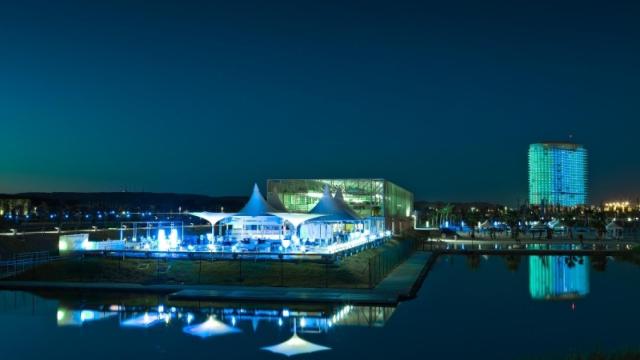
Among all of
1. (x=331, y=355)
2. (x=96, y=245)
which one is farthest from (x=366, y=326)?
(x=96, y=245)

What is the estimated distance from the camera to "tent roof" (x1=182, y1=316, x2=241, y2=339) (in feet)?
59.5

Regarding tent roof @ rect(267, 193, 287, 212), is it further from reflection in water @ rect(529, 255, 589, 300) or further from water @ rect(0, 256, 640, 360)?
water @ rect(0, 256, 640, 360)

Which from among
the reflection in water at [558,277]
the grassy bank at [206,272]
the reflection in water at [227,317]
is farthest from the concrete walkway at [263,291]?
the reflection in water at [558,277]

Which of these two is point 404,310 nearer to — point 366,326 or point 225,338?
point 366,326

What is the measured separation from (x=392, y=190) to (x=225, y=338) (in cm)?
5812

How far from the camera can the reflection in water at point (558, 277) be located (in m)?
27.5

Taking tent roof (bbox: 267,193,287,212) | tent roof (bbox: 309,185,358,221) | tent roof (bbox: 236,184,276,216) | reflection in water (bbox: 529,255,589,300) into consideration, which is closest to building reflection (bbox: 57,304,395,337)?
reflection in water (bbox: 529,255,589,300)

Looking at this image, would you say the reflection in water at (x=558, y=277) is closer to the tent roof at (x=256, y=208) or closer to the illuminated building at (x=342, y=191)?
the tent roof at (x=256, y=208)

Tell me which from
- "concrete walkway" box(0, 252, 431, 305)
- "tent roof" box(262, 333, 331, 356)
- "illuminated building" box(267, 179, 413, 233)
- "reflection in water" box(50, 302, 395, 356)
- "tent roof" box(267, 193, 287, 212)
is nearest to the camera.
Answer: "tent roof" box(262, 333, 331, 356)

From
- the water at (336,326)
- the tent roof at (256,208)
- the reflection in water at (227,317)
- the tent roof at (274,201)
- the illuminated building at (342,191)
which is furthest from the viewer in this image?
the illuminated building at (342,191)

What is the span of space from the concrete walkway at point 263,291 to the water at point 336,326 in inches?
22.3

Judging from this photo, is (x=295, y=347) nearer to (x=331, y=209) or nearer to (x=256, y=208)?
(x=256, y=208)

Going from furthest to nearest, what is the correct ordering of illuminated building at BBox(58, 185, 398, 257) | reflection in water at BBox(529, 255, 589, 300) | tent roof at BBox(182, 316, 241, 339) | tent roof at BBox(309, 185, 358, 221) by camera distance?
tent roof at BBox(309, 185, 358, 221) < illuminated building at BBox(58, 185, 398, 257) < reflection in water at BBox(529, 255, 589, 300) < tent roof at BBox(182, 316, 241, 339)

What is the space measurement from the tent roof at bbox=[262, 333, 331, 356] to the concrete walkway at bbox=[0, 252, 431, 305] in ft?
17.6
